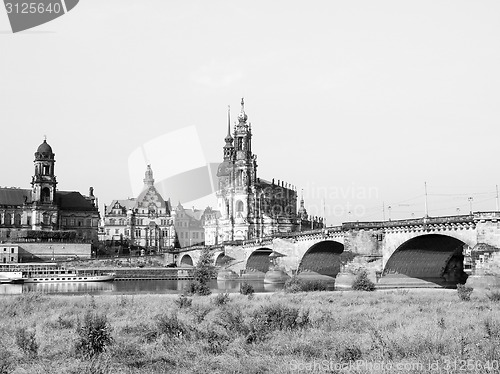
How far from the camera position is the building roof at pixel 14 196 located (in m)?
142

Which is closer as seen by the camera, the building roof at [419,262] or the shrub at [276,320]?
the shrub at [276,320]

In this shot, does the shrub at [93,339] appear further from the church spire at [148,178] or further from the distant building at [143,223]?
the church spire at [148,178]

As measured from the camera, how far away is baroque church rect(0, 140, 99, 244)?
13700cm

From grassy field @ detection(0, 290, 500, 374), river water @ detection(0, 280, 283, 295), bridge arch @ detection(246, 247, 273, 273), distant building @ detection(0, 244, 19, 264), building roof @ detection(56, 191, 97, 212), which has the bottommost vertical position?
river water @ detection(0, 280, 283, 295)

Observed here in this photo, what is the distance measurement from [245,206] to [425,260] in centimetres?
8475

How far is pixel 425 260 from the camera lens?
6706cm

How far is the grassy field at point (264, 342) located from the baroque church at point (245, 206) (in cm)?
11470

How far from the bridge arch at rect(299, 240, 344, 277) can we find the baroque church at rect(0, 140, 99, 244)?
212 ft

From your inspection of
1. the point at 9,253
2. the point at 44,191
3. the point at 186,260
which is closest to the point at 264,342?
the point at 9,253

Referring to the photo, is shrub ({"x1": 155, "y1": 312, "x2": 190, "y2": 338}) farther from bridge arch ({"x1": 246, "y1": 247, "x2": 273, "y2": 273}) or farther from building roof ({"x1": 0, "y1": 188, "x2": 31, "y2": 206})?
building roof ({"x1": 0, "y1": 188, "x2": 31, "y2": 206})

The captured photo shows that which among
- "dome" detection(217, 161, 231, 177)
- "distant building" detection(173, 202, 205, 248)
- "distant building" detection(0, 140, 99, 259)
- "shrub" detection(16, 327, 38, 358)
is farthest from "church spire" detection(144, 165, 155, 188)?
"shrub" detection(16, 327, 38, 358)

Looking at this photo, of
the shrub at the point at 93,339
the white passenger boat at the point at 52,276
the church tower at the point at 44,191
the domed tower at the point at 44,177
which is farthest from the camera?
the domed tower at the point at 44,177

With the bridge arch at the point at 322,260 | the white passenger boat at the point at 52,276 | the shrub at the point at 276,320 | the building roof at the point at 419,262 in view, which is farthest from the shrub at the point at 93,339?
the white passenger boat at the point at 52,276

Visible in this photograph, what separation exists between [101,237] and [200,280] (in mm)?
119044
